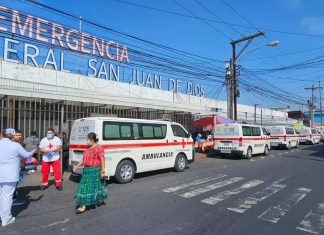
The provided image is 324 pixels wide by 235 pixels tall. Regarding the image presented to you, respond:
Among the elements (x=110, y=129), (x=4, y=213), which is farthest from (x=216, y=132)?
(x=4, y=213)

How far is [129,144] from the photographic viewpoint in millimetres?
10773

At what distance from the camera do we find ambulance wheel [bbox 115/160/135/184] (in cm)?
1034

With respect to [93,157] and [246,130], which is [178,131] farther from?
[246,130]

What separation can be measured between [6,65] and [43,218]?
439 inches

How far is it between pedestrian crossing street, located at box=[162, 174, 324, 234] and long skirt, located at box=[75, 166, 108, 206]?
8.35 ft

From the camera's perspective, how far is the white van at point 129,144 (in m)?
10.1

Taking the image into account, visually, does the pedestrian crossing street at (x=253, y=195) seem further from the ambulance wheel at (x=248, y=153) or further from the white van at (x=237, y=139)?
the ambulance wheel at (x=248, y=153)

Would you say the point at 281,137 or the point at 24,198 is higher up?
the point at 281,137

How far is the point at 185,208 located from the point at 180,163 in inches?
235

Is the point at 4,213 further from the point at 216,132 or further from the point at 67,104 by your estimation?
the point at 216,132

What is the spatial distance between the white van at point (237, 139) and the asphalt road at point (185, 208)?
7205mm

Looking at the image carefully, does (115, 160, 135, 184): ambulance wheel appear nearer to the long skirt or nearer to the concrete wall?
the long skirt

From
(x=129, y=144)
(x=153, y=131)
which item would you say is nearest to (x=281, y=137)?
(x=153, y=131)

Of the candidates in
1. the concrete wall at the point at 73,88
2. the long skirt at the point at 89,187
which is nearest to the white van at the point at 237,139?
the concrete wall at the point at 73,88
